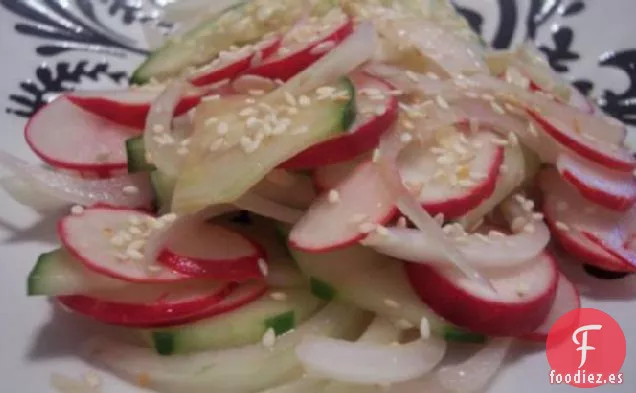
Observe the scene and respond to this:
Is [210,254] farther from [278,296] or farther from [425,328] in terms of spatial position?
[425,328]

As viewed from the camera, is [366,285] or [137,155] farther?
[137,155]

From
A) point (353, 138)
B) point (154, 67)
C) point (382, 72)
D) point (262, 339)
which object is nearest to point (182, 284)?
point (262, 339)

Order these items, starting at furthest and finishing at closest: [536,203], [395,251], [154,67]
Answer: [154,67]
[536,203]
[395,251]

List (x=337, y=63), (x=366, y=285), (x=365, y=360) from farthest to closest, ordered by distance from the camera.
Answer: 1. (x=337, y=63)
2. (x=366, y=285)
3. (x=365, y=360)

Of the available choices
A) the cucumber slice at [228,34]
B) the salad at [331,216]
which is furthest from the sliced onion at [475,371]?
the cucumber slice at [228,34]

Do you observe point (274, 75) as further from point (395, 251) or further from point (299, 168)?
point (395, 251)

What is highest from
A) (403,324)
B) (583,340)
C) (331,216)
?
(331,216)

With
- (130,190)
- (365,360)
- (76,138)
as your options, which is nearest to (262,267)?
(365,360)
